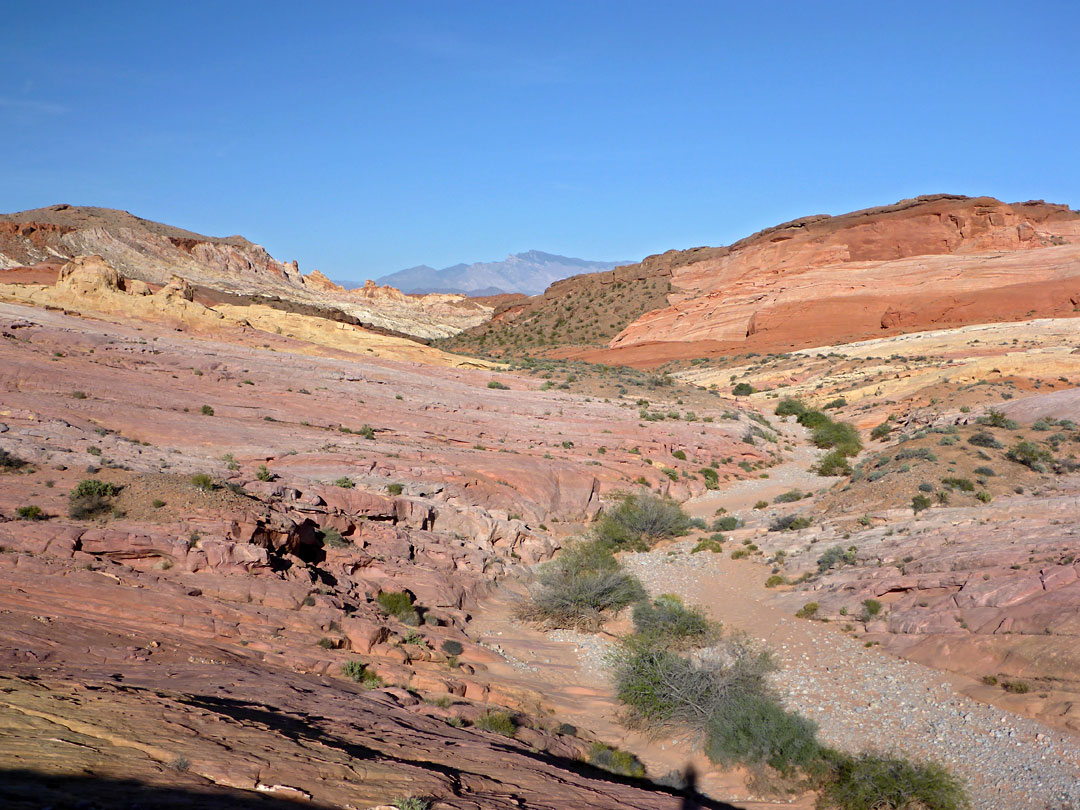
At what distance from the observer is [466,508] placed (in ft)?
62.5

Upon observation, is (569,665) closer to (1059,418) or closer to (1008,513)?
(1008,513)

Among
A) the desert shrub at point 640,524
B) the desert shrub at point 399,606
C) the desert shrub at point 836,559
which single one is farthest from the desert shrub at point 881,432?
the desert shrub at point 399,606

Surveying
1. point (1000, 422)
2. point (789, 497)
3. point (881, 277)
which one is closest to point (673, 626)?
point (789, 497)

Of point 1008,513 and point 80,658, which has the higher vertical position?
point 1008,513

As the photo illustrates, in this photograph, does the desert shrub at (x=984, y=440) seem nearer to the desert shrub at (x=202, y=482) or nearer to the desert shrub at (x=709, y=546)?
the desert shrub at (x=709, y=546)

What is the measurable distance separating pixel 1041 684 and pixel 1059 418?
59.5 ft

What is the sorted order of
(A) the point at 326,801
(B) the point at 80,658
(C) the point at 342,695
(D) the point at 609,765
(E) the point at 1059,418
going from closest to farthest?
1. (A) the point at 326,801
2. (B) the point at 80,658
3. (C) the point at 342,695
4. (D) the point at 609,765
5. (E) the point at 1059,418

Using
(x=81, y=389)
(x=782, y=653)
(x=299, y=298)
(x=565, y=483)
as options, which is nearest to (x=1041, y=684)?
(x=782, y=653)

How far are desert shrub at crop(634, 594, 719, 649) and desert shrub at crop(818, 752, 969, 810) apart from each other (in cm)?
470

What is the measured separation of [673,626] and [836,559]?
14.6 feet

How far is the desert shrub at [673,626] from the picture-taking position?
14195 millimetres

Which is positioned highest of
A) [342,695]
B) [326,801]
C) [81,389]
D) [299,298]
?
[299,298]

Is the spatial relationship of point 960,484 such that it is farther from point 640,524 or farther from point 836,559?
point 640,524

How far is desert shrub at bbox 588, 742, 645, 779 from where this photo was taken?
10.1m
